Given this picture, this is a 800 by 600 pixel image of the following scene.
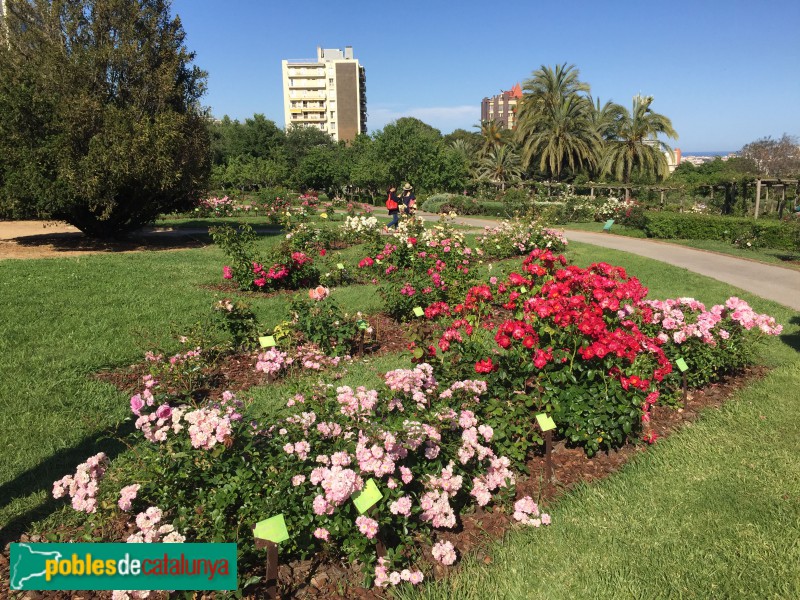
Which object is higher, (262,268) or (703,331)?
(262,268)

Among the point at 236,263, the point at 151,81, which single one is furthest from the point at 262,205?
the point at 236,263

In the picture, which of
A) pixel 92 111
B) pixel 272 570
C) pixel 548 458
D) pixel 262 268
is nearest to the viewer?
pixel 272 570

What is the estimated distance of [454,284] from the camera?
6910 mm

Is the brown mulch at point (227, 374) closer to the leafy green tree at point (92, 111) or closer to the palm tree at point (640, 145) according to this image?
the leafy green tree at point (92, 111)

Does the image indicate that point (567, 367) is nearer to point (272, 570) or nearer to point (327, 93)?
point (272, 570)

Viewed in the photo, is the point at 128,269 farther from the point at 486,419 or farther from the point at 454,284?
the point at 486,419

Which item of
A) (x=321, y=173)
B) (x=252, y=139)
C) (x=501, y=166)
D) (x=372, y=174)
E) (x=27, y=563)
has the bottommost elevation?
(x=27, y=563)

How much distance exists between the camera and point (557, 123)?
30.7m

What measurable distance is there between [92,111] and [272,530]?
499 inches

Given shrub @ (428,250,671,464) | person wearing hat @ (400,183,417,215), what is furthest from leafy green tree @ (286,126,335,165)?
shrub @ (428,250,671,464)


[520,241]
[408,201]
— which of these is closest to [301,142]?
[408,201]

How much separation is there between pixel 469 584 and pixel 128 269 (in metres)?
9.45

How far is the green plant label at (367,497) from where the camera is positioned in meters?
2.30

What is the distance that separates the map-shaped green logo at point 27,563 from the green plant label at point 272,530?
784 millimetres
